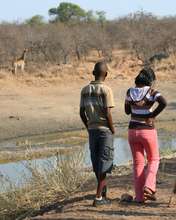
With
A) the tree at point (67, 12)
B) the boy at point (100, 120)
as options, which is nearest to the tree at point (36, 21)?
the tree at point (67, 12)

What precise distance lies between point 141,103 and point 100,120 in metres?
0.52

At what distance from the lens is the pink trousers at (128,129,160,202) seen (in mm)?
7301

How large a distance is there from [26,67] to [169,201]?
24.1 meters

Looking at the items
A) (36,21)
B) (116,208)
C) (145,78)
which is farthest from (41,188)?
(36,21)

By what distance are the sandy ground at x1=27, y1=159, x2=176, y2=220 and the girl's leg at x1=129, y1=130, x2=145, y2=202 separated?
0.15m

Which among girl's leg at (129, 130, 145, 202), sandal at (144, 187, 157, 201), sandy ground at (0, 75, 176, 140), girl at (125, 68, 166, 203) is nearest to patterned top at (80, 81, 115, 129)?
girl at (125, 68, 166, 203)

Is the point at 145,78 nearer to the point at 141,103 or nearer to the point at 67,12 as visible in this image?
the point at 141,103

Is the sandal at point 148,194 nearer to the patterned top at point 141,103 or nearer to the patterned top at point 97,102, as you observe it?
the patterned top at point 141,103

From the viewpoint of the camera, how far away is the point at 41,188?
27.1ft

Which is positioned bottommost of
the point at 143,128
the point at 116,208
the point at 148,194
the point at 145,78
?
the point at 116,208

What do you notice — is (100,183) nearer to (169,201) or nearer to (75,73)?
(169,201)

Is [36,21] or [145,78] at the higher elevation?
[36,21]

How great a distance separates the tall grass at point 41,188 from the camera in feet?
26.6

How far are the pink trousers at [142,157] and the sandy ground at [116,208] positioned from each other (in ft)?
0.69
